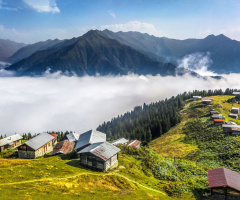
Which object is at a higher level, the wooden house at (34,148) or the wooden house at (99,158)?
the wooden house at (99,158)

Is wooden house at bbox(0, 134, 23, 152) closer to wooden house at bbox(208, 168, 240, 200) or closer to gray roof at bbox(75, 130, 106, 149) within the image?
gray roof at bbox(75, 130, 106, 149)

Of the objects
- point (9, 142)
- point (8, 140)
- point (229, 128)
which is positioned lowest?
point (9, 142)

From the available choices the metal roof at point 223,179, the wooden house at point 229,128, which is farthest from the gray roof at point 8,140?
the wooden house at point 229,128

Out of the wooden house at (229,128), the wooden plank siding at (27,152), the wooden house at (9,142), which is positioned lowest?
the wooden house at (9,142)

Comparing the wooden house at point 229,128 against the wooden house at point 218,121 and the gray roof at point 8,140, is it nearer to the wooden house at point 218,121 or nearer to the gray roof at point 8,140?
the wooden house at point 218,121

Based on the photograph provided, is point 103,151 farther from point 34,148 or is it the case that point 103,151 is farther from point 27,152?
point 27,152

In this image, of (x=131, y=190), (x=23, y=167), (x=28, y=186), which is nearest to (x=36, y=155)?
(x=23, y=167)

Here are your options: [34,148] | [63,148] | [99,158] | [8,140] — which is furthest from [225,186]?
[8,140]
